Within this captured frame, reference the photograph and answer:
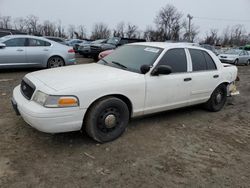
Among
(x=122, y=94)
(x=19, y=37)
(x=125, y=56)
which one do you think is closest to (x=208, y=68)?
(x=125, y=56)

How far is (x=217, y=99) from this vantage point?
17.9ft

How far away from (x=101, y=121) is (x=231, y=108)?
12.9 feet

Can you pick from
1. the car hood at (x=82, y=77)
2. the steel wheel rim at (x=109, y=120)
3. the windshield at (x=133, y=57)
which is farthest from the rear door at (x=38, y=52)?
the steel wheel rim at (x=109, y=120)

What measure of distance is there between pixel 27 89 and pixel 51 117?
2.75ft

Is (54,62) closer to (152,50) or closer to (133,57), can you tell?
(133,57)

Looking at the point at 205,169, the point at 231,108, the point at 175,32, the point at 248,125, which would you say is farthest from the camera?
the point at 175,32

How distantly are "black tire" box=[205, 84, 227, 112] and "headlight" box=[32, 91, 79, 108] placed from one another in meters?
3.40

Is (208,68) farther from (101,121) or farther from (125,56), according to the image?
(101,121)

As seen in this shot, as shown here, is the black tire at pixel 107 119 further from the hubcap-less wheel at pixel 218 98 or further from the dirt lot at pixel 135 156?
the hubcap-less wheel at pixel 218 98

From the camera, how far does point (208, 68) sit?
507cm

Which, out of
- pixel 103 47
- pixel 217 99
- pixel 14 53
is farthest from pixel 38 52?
pixel 217 99

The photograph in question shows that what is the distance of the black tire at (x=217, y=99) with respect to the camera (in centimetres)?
536

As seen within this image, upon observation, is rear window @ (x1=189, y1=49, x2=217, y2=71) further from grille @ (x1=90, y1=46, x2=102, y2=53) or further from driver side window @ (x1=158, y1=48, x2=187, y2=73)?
grille @ (x1=90, y1=46, x2=102, y2=53)

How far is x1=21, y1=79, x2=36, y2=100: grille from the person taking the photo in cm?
343
